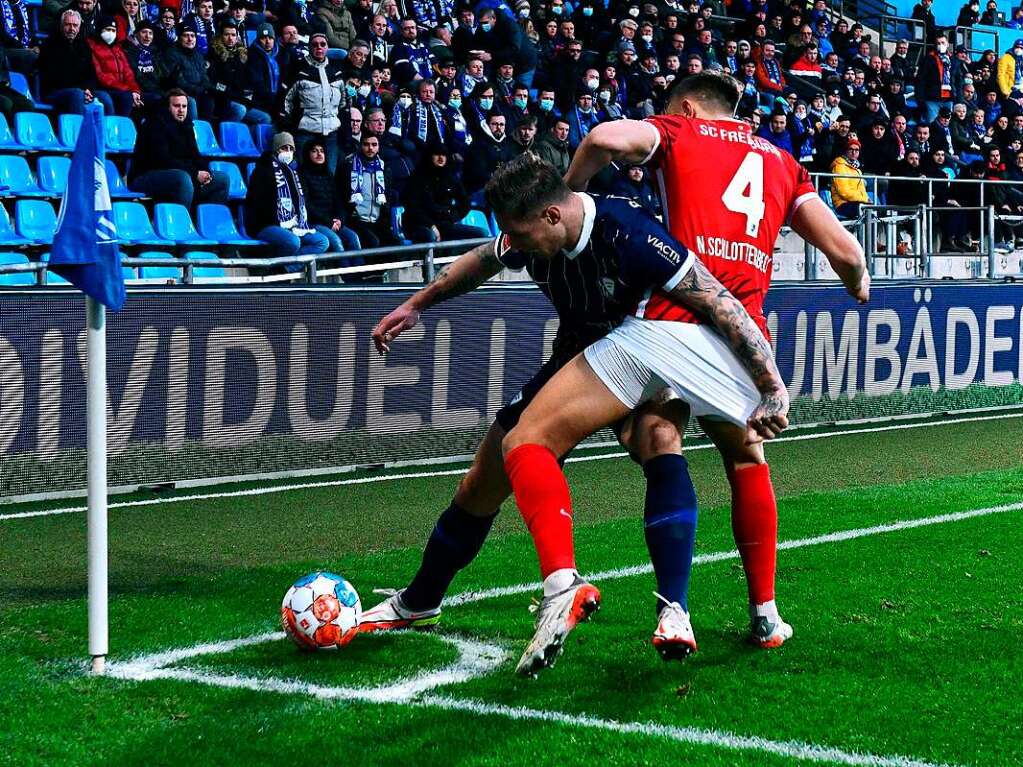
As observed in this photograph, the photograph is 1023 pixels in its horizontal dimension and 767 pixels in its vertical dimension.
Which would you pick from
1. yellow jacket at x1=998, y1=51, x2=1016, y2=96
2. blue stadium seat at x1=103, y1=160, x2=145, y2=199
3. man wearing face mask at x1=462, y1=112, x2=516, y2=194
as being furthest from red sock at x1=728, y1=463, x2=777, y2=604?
yellow jacket at x1=998, y1=51, x2=1016, y2=96

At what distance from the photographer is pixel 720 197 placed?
15.5ft

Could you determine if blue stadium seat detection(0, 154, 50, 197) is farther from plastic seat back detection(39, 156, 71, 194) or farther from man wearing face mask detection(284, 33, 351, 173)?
man wearing face mask detection(284, 33, 351, 173)

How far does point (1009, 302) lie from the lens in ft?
49.2

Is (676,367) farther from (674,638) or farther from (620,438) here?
(674,638)

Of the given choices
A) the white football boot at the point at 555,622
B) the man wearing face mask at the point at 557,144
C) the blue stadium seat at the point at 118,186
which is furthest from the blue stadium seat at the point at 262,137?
the white football boot at the point at 555,622

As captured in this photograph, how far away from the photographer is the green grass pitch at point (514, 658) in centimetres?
378

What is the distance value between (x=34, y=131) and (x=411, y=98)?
4.07 meters

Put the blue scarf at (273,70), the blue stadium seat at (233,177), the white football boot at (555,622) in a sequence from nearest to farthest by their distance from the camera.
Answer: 1. the white football boot at (555,622)
2. the blue stadium seat at (233,177)
3. the blue scarf at (273,70)

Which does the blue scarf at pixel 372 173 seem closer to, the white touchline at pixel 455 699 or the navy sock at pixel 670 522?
the white touchline at pixel 455 699

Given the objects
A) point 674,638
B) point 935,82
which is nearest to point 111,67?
point 674,638

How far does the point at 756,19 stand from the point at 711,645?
19965 millimetres

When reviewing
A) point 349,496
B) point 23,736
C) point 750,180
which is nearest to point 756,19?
point 349,496

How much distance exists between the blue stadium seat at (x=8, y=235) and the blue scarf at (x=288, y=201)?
239 cm

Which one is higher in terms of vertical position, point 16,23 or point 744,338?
point 16,23
